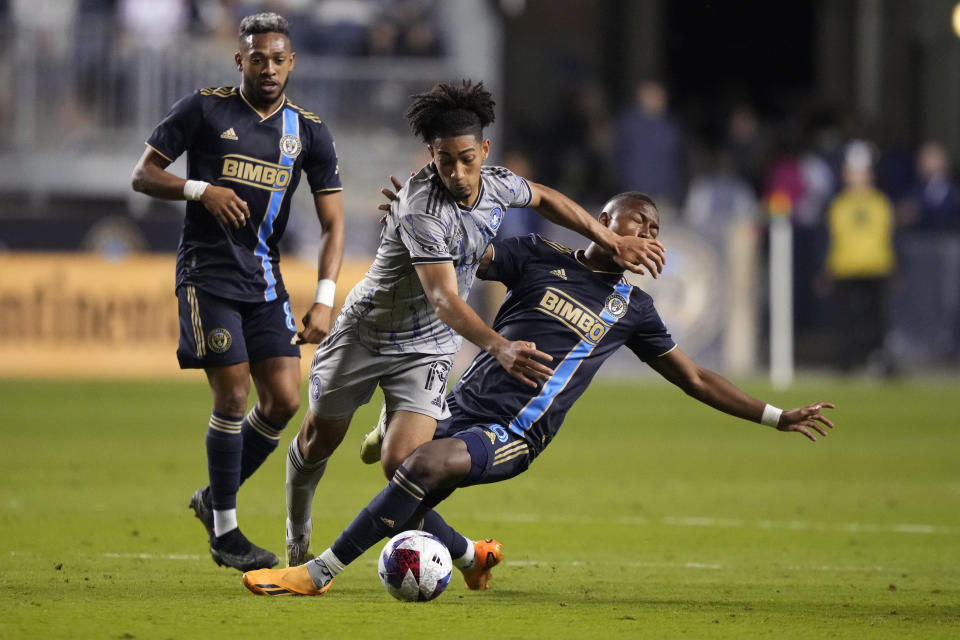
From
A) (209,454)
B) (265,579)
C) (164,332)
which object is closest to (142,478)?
(209,454)

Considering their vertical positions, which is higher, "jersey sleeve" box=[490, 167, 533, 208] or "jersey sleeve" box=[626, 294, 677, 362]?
"jersey sleeve" box=[490, 167, 533, 208]

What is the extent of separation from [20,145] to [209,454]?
526 inches

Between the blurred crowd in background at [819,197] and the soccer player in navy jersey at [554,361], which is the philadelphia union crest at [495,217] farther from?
the blurred crowd in background at [819,197]

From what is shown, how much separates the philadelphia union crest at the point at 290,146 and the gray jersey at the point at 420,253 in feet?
2.19

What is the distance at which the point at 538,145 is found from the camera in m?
20.1

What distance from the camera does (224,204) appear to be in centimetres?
604

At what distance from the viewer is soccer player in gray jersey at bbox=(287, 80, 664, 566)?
18.2 ft

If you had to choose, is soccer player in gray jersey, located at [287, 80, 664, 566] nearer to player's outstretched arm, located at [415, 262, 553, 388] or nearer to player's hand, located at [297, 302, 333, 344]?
player's outstretched arm, located at [415, 262, 553, 388]

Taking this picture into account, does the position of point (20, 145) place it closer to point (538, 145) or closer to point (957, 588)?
point (538, 145)

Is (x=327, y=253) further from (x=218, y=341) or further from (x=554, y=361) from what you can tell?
(x=554, y=361)

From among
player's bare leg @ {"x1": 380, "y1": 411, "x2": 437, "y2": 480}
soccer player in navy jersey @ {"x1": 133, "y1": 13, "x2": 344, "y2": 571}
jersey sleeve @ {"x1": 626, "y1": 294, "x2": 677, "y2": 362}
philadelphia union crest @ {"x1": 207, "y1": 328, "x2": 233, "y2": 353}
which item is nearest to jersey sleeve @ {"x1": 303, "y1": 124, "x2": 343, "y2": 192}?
soccer player in navy jersey @ {"x1": 133, "y1": 13, "x2": 344, "y2": 571}

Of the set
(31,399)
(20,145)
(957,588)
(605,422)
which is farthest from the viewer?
(20,145)

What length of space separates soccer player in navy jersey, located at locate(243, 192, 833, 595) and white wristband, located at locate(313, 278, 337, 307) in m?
0.71

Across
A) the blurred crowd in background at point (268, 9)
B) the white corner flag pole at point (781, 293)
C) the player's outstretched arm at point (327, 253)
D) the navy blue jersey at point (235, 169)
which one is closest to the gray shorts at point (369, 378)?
the player's outstretched arm at point (327, 253)
